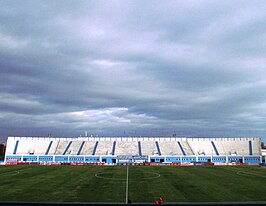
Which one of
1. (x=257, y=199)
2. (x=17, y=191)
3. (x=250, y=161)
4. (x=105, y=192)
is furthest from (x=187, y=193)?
(x=250, y=161)

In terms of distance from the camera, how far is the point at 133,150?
11712cm

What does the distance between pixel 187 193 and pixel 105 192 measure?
413 inches

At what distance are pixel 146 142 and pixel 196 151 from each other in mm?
24148

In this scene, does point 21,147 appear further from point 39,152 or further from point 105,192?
point 105,192

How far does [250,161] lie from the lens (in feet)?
353

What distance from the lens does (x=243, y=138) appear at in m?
124

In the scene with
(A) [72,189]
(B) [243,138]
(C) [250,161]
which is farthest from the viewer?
(B) [243,138]

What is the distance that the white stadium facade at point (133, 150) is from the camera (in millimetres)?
107188

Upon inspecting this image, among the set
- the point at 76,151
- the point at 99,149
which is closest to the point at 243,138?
the point at 99,149

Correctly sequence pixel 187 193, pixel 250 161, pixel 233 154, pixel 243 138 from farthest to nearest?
pixel 243 138 < pixel 233 154 < pixel 250 161 < pixel 187 193

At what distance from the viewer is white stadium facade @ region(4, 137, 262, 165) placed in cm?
10719

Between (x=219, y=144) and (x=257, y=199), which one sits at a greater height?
(x=219, y=144)

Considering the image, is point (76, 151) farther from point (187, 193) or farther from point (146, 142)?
point (187, 193)

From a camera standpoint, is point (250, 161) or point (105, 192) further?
point (250, 161)
